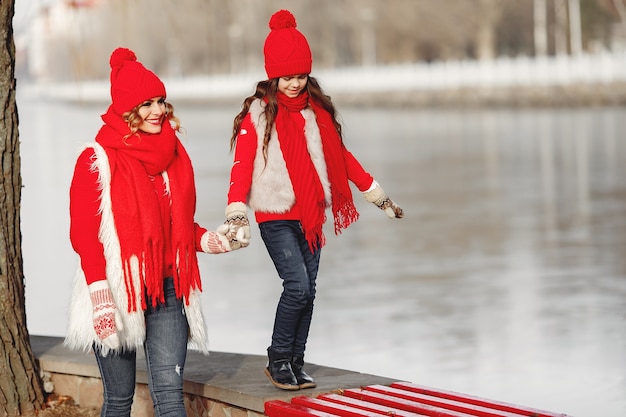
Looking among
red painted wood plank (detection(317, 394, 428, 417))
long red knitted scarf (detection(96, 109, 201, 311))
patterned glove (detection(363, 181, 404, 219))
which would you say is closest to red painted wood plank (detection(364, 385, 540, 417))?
red painted wood plank (detection(317, 394, 428, 417))

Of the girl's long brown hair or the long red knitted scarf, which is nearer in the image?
the long red knitted scarf

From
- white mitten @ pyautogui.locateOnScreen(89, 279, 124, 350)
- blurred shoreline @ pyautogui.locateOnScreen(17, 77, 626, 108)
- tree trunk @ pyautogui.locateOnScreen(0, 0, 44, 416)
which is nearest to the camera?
white mitten @ pyautogui.locateOnScreen(89, 279, 124, 350)

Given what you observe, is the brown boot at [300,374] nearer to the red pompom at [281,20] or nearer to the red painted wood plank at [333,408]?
the red painted wood plank at [333,408]

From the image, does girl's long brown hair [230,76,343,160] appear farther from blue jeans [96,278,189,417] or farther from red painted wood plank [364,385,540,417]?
red painted wood plank [364,385,540,417]

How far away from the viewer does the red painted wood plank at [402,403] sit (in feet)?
15.0

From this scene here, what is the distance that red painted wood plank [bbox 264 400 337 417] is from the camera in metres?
4.64

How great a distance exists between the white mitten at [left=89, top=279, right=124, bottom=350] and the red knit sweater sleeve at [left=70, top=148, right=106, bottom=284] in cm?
5

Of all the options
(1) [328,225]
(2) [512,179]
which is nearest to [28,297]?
(1) [328,225]

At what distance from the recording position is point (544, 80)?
48.7 meters

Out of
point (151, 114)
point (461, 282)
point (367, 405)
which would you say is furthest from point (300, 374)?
point (461, 282)

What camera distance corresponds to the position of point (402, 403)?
187 inches

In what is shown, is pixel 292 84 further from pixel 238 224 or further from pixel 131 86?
pixel 131 86

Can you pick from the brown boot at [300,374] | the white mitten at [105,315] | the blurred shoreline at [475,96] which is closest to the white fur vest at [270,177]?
the brown boot at [300,374]

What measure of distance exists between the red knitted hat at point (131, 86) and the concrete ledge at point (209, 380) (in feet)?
4.05
